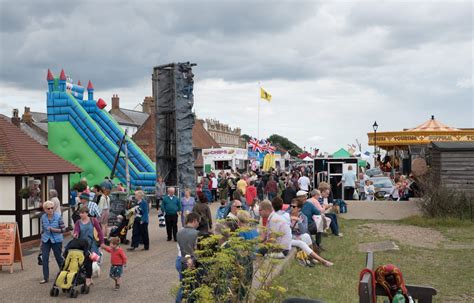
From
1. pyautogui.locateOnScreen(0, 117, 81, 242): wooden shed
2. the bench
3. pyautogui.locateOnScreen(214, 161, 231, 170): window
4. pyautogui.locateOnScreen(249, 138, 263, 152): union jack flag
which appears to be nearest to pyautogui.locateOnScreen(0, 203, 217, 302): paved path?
pyautogui.locateOnScreen(0, 117, 81, 242): wooden shed

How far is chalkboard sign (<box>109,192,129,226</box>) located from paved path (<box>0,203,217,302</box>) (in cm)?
212

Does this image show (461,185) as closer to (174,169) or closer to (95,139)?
(174,169)

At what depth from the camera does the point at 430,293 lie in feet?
21.4

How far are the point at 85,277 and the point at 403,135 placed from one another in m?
32.9

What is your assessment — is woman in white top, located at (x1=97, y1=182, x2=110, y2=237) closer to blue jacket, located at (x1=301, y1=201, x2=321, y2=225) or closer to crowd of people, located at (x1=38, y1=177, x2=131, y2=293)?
crowd of people, located at (x1=38, y1=177, x2=131, y2=293)

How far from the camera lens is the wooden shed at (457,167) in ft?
62.6

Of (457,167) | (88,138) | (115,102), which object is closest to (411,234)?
(457,167)

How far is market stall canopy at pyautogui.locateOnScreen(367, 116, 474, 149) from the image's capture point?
3634 cm

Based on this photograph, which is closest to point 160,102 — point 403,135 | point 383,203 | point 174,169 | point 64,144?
point 174,169

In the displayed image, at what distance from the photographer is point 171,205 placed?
14.9m

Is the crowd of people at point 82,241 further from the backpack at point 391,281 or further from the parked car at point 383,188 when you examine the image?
the parked car at point 383,188

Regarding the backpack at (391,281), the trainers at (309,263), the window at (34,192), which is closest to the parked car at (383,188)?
the window at (34,192)

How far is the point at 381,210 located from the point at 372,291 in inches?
633

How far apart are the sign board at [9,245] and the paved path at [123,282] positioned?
24cm
